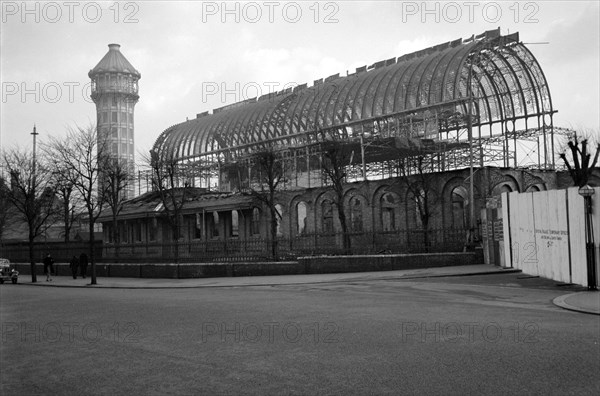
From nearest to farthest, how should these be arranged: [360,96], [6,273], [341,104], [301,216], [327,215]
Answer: [6,273], [327,215], [360,96], [341,104], [301,216]

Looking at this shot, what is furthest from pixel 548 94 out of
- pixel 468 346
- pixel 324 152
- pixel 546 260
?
pixel 468 346

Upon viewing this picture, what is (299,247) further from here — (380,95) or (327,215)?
(380,95)

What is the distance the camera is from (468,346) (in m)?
9.66

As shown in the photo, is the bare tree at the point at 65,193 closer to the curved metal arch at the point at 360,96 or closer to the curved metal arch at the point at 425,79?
the curved metal arch at the point at 360,96

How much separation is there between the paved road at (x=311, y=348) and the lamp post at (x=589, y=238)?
4.86ft

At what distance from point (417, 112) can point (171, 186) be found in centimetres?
1933

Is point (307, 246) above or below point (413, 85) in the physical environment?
below

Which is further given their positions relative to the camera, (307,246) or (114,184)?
(114,184)

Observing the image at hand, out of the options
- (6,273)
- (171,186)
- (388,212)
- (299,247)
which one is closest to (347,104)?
(388,212)

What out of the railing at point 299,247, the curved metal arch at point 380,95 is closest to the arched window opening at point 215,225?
the curved metal arch at point 380,95

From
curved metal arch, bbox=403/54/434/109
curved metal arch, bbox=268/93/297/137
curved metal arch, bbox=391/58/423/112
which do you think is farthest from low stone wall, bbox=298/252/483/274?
curved metal arch, bbox=268/93/297/137

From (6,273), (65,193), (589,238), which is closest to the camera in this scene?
(589,238)

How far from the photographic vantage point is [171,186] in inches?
1893

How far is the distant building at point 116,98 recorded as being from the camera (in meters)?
124
